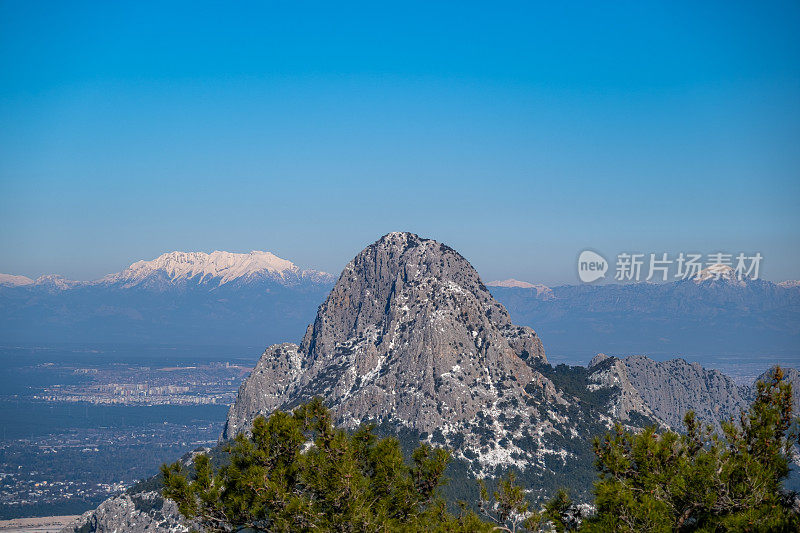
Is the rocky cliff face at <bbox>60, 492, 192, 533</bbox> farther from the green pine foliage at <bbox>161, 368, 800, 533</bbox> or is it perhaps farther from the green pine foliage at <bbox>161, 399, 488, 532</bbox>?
the green pine foliage at <bbox>161, 368, 800, 533</bbox>

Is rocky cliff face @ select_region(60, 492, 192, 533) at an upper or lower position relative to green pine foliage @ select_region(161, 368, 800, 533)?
lower

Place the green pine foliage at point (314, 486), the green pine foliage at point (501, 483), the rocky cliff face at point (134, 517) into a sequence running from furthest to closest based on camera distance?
the rocky cliff face at point (134, 517) → the green pine foliage at point (314, 486) → the green pine foliage at point (501, 483)

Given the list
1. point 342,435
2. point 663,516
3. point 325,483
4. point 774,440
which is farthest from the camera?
point 342,435

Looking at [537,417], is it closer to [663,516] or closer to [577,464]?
[577,464]

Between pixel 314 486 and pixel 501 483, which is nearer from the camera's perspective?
pixel 314 486

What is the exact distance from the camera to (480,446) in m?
186

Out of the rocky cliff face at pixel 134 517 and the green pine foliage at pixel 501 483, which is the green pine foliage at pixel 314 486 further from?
the rocky cliff face at pixel 134 517

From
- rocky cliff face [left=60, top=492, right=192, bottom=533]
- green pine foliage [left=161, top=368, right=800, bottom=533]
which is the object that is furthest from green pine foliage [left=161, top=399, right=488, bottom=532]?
rocky cliff face [left=60, top=492, right=192, bottom=533]

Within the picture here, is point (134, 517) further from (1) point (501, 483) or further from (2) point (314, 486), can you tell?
(1) point (501, 483)

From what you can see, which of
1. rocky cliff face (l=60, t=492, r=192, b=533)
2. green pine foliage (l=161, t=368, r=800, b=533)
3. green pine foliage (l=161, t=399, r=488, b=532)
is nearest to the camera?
green pine foliage (l=161, t=368, r=800, b=533)

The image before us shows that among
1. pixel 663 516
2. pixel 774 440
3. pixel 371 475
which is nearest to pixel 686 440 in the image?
pixel 774 440

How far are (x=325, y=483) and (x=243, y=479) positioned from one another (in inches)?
173

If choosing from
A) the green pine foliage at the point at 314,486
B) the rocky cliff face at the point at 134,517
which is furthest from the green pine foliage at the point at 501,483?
the rocky cliff face at the point at 134,517

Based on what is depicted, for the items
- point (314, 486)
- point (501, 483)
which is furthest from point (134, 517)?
point (501, 483)
